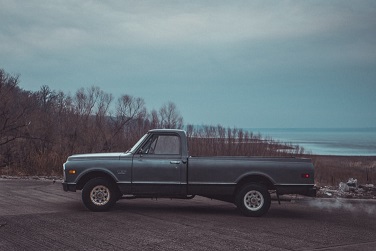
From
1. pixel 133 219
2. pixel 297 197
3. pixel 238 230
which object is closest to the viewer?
pixel 238 230

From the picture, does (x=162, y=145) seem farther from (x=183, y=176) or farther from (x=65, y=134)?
(x=65, y=134)

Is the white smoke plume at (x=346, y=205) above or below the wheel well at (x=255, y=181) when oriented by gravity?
below

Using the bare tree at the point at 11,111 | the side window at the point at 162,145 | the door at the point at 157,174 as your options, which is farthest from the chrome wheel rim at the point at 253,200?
the bare tree at the point at 11,111

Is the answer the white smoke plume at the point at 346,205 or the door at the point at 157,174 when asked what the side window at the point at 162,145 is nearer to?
the door at the point at 157,174

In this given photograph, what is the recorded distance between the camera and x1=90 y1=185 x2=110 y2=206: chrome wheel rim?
38.1 ft

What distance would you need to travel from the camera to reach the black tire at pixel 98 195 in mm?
11570

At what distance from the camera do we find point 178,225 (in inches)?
401

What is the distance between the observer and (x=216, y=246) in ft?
27.5

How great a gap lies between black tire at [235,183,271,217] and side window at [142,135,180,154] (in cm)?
174

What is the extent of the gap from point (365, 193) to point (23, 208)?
35.5 ft

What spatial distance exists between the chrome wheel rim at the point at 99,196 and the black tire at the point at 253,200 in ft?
9.45

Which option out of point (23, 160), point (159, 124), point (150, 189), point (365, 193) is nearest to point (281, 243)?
point (150, 189)

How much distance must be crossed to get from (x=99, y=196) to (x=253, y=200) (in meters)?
3.41

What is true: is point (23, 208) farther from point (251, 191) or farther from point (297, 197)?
point (297, 197)
